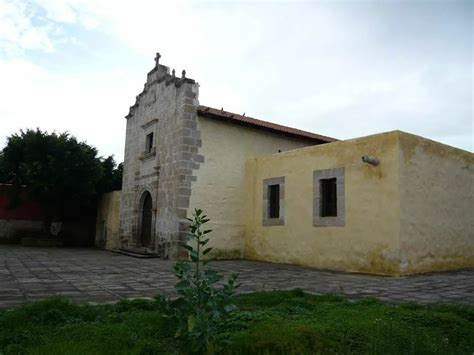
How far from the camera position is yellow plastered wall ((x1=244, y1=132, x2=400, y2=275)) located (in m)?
8.70

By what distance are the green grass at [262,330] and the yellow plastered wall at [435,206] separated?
14.4 feet

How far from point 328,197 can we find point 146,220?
6761 mm

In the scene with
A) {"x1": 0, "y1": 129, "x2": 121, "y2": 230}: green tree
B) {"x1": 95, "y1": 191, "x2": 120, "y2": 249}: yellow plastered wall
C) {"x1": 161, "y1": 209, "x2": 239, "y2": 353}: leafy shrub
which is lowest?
{"x1": 161, "y1": 209, "x2": 239, "y2": 353}: leafy shrub

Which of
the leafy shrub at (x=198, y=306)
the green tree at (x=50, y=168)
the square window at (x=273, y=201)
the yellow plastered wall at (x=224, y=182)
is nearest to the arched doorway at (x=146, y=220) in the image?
the yellow plastered wall at (x=224, y=182)

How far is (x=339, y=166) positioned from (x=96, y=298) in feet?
21.4

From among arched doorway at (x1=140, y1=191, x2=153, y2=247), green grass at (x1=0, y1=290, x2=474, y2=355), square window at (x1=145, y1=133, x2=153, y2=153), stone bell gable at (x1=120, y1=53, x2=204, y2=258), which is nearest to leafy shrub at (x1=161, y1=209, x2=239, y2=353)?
green grass at (x1=0, y1=290, x2=474, y2=355)

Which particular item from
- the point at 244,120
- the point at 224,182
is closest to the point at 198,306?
the point at 224,182

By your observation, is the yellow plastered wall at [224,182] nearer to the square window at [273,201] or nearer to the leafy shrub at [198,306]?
the square window at [273,201]

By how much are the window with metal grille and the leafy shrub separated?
763 centimetres

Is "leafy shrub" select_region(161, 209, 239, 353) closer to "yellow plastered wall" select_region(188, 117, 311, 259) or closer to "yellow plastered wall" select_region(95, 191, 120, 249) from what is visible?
"yellow plastered wall" select_region(188, 117, 311, 259)

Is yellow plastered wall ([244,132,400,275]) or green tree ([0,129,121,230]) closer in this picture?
yellow plastered wall ([244,132,400,275])

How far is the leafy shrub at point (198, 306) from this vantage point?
8.86 feet

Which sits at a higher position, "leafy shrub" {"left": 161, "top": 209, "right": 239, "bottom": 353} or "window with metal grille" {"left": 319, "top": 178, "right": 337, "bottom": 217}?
"window with metal grille" {"left": 319, "top": 178, "right": 337, "bottom": 217}

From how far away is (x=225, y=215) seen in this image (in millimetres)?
12453
